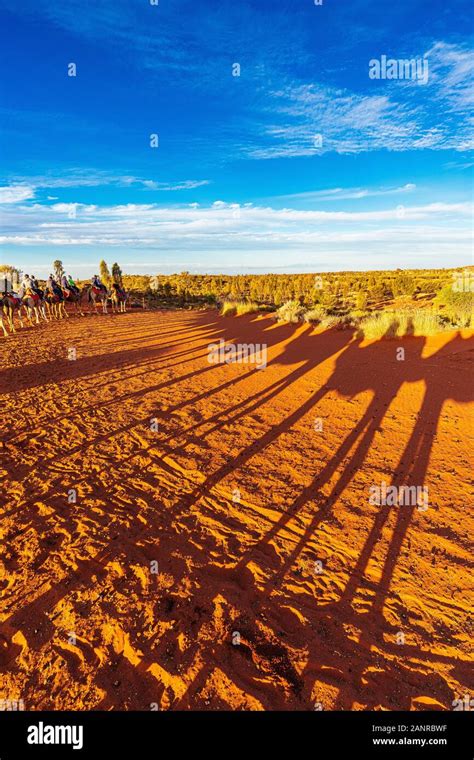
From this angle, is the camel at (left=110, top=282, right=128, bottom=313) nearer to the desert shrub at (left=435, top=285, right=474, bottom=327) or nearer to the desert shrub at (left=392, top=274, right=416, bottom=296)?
the desert shrub at (left=435, top=285, right=474, bottom=327)

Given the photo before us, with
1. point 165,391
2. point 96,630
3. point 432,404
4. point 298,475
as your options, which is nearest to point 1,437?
point 165,391

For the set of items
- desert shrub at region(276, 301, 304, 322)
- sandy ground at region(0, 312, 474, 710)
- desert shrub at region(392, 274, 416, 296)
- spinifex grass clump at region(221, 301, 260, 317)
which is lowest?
sandy ground at region(0, 312, 474, 710)

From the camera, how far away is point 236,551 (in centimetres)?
404

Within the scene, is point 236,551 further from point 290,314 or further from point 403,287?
point 403,287

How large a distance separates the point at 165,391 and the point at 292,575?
6.64 m

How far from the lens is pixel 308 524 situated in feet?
14.7

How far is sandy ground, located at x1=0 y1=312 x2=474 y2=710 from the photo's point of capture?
2.76m

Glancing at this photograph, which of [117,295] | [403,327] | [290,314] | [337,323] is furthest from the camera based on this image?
[117,295]

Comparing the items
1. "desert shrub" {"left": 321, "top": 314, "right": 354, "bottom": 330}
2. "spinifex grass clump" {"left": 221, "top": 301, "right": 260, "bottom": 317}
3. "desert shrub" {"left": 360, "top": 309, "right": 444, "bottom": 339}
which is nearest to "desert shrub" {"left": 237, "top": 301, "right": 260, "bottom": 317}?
"spinifex grass clump" {"left": 221, "top": 301, "right": 260, "bottom": 317}

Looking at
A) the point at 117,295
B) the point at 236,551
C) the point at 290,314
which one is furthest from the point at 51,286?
the point at 236,551

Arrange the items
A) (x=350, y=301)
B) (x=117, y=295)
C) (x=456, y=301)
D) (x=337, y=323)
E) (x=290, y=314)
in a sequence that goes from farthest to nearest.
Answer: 1. (x=350, y=301)
2. (x=117, y=295)
3. (x=456, y=301)
4. (x=290, y=314)
5. (x=337, y=323)

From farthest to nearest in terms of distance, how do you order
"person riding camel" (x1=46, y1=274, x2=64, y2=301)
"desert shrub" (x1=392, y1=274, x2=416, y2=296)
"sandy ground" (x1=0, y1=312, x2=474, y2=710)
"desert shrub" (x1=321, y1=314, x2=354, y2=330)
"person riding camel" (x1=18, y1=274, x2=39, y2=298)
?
"desert shrub" (x1=392, y1=274, x2=416, y2=296) → "person riding camel" (x1=46, y1=274, x2=64, y2=301) → "person riding camel" (x1=18, y1=274, x2=39, y2=298) → "desert shrub" (x1=321, y1=314, x2=354, y2=330) → "sandy ground" (x1=0, y1=312, x2=474, y2=710)
